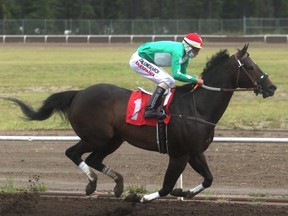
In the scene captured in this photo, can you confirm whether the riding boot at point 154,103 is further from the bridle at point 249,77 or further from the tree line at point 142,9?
the tree line at point 142,9

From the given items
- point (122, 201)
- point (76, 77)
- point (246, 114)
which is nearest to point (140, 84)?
point (76, 77)

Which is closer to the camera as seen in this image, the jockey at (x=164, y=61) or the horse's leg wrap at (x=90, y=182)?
the jockey at (x=164, y=61)

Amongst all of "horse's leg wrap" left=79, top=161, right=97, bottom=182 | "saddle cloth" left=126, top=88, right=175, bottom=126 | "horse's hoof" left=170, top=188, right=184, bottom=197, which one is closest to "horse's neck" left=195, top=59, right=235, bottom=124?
"saddle cloth" left=126, top=88, right=175, bottom=126

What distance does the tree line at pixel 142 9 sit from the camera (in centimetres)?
7556

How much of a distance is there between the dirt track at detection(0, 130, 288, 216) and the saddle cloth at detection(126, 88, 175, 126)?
41.4 inches

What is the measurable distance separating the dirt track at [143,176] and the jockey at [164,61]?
4.33ft

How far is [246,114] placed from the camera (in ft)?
53.3

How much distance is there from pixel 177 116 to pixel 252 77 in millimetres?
988

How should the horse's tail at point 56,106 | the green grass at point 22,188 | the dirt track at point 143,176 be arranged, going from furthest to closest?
the green grass at point 22,188 < the horse's tail at point 56,106 < the dirt track at point 143,176

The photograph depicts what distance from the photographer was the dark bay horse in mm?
7199

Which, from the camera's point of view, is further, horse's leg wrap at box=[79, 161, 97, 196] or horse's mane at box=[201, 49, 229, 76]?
horse's leg wrap at box=[79, 161, 97, 196]

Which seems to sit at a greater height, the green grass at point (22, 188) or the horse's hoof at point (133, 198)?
the horse's hoof at point (133, 198)

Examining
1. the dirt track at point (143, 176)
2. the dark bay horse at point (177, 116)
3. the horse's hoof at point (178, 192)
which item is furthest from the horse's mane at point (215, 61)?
the dirt track at point (143, 176)

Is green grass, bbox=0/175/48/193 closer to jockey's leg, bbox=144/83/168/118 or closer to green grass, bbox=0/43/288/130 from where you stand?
jockey's leg, bbox=144/83/168/118
